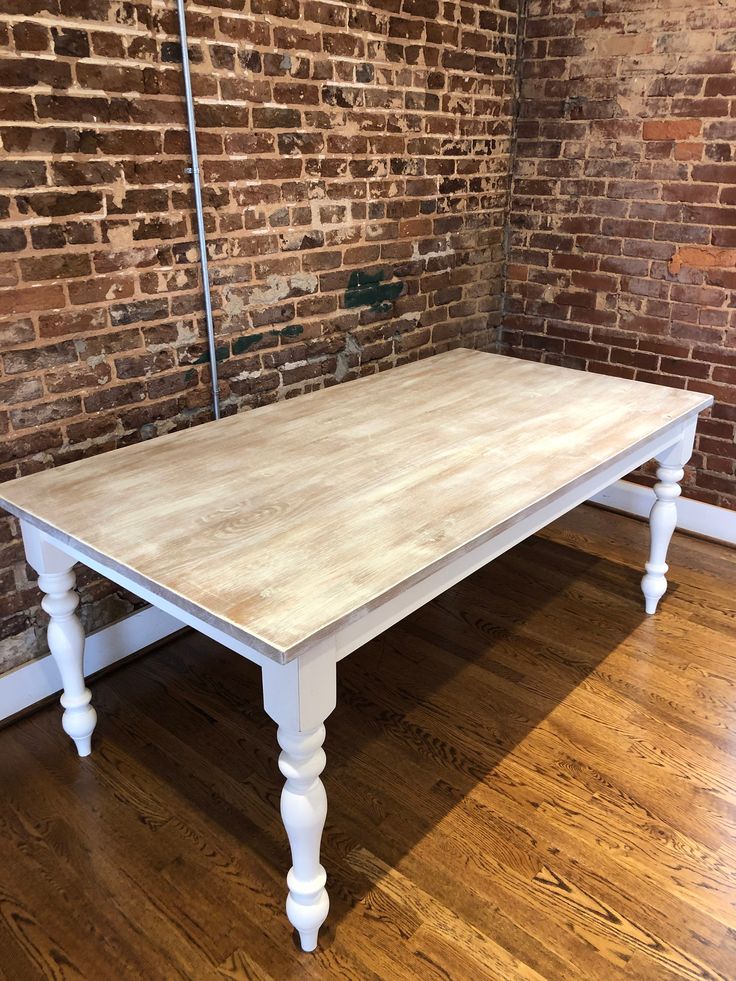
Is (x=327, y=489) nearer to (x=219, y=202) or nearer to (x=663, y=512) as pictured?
(x=219, y=202)

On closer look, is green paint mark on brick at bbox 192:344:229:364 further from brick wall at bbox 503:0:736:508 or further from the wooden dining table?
brick wall at bbox 503:0:736:508

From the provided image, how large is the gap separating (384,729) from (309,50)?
77.0 inches

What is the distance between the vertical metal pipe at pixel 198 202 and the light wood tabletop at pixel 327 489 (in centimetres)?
20

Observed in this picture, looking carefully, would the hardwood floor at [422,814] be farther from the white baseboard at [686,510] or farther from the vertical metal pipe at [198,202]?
the vertical metal pipe at [198,202]

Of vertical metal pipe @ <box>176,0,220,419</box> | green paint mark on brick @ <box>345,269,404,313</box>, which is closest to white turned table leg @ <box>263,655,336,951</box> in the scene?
vertical metal pipe @ <box>176,0,220,419</box>


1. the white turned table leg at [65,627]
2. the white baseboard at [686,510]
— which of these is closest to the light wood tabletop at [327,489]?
the white turned table leg at [65,627]

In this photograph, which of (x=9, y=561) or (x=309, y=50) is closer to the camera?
(x=9, y=561)

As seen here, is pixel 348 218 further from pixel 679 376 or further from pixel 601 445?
pixel 679 376

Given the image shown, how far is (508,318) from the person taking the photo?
3500 millimetres

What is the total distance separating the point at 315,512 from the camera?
1.65m

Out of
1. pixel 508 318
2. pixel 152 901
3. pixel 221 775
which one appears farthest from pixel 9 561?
pixel 508 318

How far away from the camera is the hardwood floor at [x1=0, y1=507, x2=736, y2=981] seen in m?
1.55

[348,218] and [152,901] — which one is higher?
[348,218]

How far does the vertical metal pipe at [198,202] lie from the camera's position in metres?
2.00
